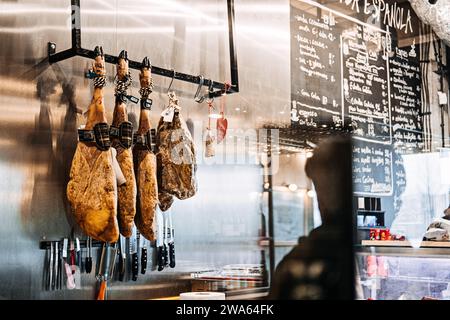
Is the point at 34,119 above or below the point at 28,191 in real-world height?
above

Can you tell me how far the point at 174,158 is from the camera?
1.64 m

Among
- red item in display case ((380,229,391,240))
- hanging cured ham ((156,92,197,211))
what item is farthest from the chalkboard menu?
hanging cured ham ((156,92,197,211))

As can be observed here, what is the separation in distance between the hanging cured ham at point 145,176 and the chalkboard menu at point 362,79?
2.65 feet

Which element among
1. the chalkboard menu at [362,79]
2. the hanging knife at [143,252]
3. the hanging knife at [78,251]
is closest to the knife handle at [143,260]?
the hanging knife at [143,252]

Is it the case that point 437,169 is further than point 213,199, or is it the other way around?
point 437,169

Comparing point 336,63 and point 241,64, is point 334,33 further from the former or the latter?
point 241,64

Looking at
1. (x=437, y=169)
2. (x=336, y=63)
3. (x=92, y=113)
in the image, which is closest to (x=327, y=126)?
(x=336, y=63)

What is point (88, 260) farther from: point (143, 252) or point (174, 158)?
point (174, 158)

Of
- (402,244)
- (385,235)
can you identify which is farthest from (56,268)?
(385,235)

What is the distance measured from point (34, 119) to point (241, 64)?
3.03 ft

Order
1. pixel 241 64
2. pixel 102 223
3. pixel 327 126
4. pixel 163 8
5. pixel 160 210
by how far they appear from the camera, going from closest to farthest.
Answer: pixel 102 223
pixel 160 210
pixel 163 8
pixel 241 64
pixel 327 126

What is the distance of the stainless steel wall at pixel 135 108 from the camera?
4.68 ft

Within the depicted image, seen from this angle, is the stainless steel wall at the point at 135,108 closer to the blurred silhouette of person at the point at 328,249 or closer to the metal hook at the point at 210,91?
the metal hook at the point at 210,91

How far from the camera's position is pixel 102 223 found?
1398mm
